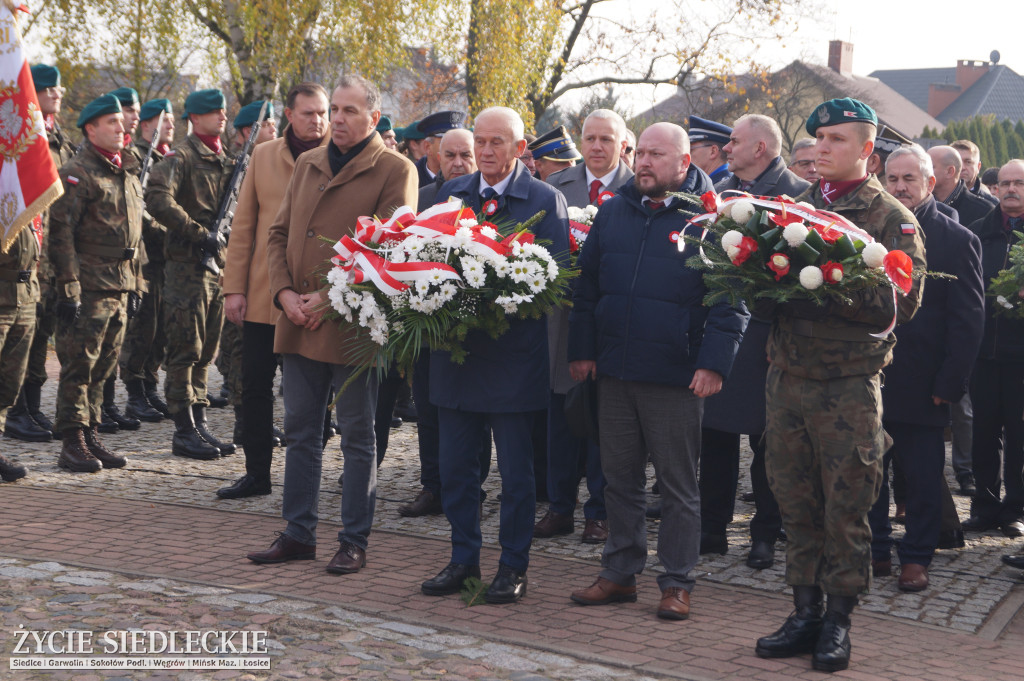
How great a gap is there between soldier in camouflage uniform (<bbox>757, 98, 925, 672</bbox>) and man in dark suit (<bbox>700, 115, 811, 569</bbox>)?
4.67ft

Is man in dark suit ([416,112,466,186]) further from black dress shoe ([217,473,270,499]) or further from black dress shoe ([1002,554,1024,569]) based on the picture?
black dress shoe ([1002,554,1024,569])

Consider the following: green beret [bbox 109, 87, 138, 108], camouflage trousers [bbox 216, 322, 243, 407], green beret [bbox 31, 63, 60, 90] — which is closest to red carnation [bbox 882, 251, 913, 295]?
camouflage trousers [bbox 216, 322, 243, 407]

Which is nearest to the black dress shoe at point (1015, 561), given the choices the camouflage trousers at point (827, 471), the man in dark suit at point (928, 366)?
the man in dark suit at point (928, 366)

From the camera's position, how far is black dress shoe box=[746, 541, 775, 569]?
639 cm

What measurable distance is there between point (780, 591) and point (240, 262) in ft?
12.0

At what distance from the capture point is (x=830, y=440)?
4875mm

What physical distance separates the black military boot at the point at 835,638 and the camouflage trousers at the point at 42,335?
7.06 m

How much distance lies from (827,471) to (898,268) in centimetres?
96

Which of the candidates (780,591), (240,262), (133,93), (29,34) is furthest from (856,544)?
A: (29,34)

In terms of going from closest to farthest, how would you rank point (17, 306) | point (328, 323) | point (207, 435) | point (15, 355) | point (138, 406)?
1. point (328, 323)
2. point (17, 306)
3. point (15, 355)
4. point (207, 435)
5. point (138, 406)

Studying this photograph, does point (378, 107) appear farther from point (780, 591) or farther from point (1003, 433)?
point (1003, 433)

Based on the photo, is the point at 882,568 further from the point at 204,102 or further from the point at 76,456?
the point at 204,102

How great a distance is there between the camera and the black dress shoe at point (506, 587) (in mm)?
5504

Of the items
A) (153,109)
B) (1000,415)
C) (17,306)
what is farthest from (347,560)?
(153,109)
